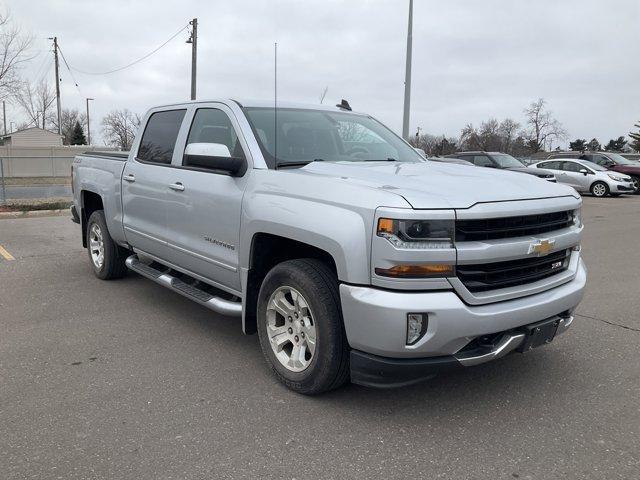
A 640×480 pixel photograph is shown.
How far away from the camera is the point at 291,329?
3656 mm

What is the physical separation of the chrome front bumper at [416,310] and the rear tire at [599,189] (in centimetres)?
2052

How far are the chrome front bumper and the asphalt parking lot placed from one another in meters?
0.52

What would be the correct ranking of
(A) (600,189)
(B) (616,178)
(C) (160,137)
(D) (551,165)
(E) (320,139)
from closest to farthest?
(E) (320,139) < (C) (160,137) < (B) (616,178) < (A) (600,189) < (D) (551,165)

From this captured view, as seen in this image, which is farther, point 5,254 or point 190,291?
point 5,254

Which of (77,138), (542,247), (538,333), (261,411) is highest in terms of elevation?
(77,138)

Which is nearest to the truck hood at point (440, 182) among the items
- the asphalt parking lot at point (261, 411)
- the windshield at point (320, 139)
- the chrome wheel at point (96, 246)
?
the windshield at point (320, 139)

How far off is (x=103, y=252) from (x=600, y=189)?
2002 cm

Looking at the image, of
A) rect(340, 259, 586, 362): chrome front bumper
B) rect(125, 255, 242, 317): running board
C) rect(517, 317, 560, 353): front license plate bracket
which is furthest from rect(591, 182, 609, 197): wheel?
rect(340, 259, 586, 362): chrome front bumper

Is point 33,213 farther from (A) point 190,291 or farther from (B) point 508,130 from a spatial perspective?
(B) point 508,130

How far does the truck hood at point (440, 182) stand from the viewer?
309 centimetres

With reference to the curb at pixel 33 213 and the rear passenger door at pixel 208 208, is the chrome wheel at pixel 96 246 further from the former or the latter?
the curb at pixel 33 213

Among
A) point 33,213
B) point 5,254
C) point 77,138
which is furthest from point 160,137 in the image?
point 77,138

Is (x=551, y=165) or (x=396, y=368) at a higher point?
(x=551, y=165)

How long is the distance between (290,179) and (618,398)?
253 centimetres
